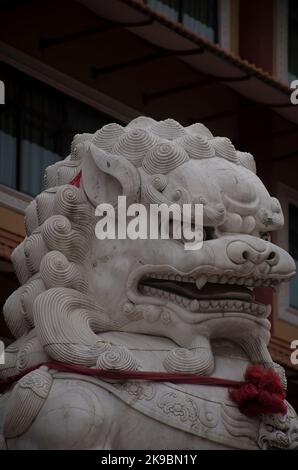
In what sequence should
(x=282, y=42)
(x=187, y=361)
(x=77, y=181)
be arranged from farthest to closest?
(x=282, y=42) < (x=77, y=181) < (x=187, y=361)

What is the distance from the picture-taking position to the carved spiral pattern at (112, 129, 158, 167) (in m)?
7.87

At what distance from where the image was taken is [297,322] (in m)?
21.9

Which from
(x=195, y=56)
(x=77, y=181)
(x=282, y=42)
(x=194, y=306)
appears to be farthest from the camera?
(x=282, y=42)

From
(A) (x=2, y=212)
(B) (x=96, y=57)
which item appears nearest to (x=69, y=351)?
(A) (x=2, y=212)

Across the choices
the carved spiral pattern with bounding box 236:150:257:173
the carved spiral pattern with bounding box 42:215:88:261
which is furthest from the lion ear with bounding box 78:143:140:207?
the carved spiral pattern with bounding box 236:150:257:173

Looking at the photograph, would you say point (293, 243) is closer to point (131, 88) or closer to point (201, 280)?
point (131, 88)

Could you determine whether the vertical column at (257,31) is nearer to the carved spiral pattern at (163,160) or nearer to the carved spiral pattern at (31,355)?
the carved spiral pattern at (163,160)

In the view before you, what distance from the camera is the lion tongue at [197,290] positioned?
7.72 m

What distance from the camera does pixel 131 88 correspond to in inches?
777

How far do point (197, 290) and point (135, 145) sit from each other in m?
0.69

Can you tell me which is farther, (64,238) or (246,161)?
(246,161)

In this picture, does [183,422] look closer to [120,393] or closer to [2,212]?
[120,393]

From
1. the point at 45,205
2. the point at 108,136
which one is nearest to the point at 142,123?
the point at 108,136
